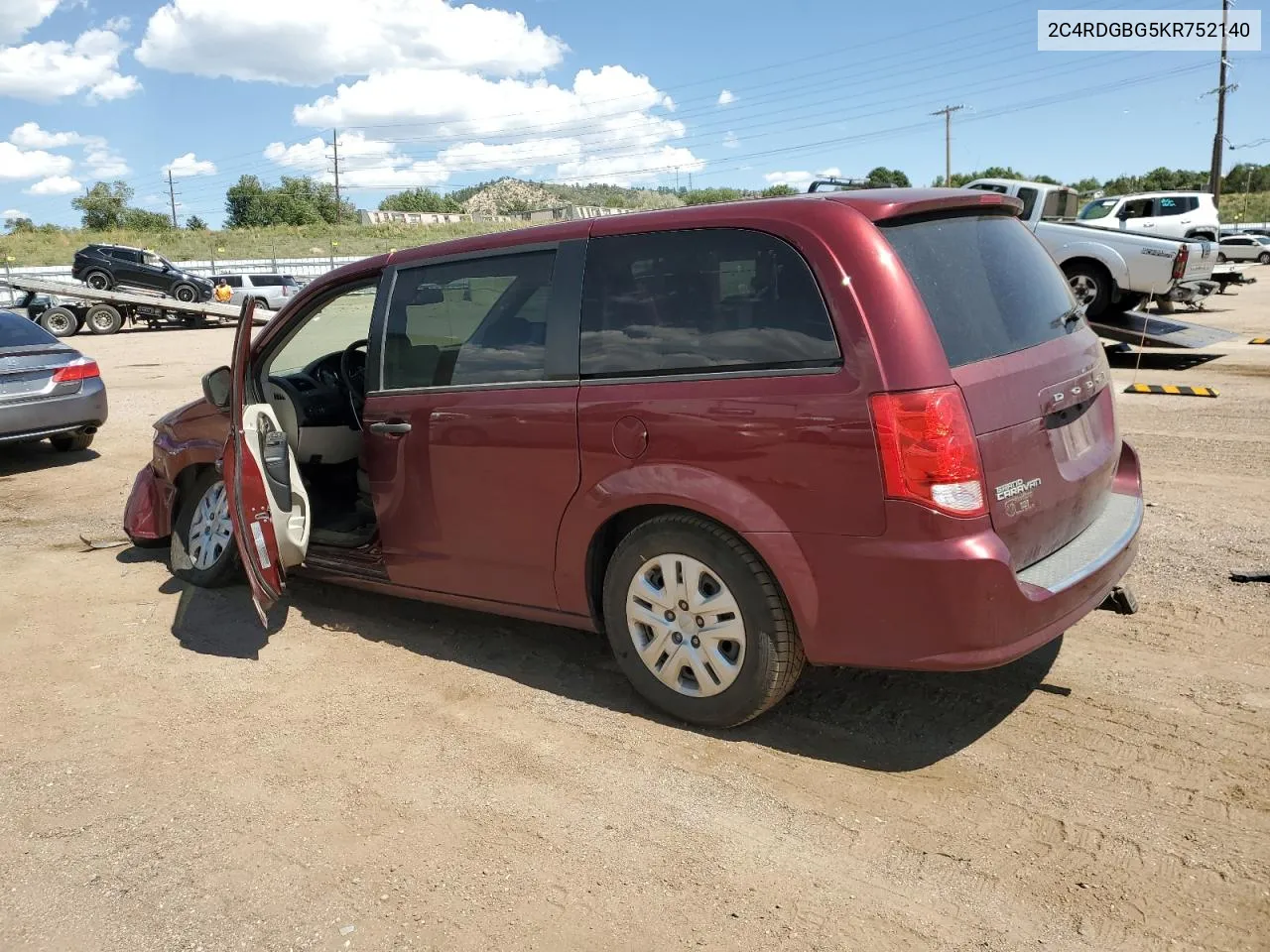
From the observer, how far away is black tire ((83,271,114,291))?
29094 mm

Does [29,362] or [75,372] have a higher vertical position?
[29,362]

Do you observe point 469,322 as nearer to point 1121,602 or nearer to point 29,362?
point 1121,602

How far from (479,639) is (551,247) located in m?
1.83

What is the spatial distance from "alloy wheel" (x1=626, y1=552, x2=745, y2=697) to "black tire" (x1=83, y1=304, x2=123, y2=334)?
28.3 m

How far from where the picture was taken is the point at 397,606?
510 cm

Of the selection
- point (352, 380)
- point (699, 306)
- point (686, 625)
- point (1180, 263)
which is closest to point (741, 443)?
point (699, 306)

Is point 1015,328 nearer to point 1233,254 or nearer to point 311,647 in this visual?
point 311,647

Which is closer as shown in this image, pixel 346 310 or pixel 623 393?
pixel 623 393

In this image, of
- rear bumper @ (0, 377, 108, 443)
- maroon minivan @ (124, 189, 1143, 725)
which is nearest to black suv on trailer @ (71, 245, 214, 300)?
rear bumper @ (0, 377, 108, 443)

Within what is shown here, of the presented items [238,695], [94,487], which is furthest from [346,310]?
[94,487]

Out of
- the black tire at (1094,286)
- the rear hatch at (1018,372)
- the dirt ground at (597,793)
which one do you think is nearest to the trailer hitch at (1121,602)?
the dirt ground at (597,793)

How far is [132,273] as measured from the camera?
29.6 m

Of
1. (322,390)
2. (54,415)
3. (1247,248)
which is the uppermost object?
(1247,248)

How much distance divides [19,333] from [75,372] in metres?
0.61
